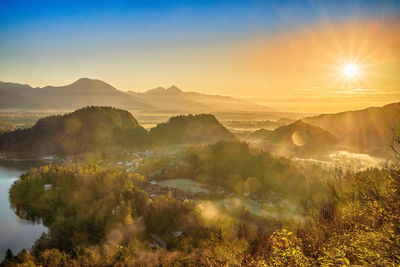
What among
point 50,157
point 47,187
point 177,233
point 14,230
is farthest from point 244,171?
point 50,157

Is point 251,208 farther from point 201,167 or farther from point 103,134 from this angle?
point 103,134

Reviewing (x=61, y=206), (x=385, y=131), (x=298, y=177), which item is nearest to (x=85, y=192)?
(x=61, y=206)

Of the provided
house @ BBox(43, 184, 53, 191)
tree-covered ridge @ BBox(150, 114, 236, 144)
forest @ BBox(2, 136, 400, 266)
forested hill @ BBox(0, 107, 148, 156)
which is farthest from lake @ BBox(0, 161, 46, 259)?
tree-covered ridge @ BBox(150, 114, 236, 144)

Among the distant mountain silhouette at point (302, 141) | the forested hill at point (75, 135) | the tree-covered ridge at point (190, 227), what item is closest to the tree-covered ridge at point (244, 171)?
the tree-covered ridge at point (190, 227)

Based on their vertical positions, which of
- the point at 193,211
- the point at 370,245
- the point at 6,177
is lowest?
the point at 6,177

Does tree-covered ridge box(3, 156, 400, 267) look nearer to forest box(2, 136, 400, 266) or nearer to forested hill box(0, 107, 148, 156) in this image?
forest box(2, 136, 400, 266)

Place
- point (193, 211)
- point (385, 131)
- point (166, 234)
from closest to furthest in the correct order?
1. point (166, 234)
2. point (193, 211)
3. point (385, 131)

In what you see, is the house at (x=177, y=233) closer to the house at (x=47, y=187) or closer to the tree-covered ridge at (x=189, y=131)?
the house at (x=47, y=187)
